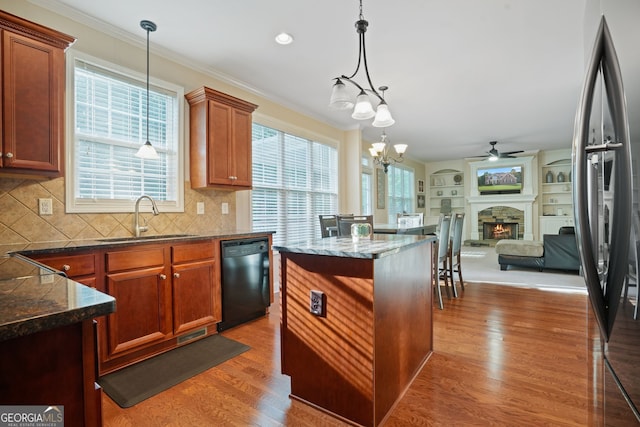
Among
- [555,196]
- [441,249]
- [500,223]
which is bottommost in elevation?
[441,249]

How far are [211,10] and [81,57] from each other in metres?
1.12

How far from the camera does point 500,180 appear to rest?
9539 millimetres

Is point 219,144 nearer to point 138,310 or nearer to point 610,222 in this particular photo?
point 138,310

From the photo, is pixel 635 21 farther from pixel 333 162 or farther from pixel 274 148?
pixel 333 162

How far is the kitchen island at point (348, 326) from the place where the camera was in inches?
65.0

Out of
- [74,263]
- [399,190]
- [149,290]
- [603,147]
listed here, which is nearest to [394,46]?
[603,147]

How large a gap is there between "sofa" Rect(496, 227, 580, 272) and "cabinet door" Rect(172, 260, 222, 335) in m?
5.15

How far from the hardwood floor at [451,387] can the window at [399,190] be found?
518 cm

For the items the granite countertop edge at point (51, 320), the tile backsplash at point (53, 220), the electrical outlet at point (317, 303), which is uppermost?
the tile backsplash at point (53, 220)

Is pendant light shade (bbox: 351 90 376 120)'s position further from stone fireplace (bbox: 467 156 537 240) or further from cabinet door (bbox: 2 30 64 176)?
stone fireplace (bbox: 467 156 537 240)

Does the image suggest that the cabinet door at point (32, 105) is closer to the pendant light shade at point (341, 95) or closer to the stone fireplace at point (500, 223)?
the pendant light shade at point (341, 95)

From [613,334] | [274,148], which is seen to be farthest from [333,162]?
[613,334]

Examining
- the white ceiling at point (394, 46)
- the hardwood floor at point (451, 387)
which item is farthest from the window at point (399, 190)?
the hardwood floor at point (451, 387)

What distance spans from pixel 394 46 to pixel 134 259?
298 cm
